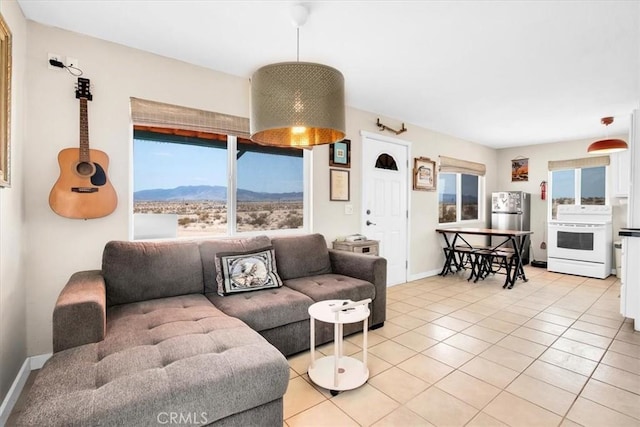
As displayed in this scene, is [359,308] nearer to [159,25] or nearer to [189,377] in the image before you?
[189,377]

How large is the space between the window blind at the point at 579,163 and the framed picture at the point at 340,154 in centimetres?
450

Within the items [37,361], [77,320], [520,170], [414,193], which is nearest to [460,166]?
[414,193]

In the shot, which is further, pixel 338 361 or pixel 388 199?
pixel 388 199

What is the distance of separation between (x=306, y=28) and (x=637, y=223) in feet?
11.6

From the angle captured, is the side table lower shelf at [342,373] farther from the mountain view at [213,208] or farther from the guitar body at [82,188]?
the guitar body at [82,188]

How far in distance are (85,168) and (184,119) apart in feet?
2.78

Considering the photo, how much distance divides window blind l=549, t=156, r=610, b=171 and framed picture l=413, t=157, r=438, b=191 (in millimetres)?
2617

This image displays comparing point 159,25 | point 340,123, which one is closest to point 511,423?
point 340,123

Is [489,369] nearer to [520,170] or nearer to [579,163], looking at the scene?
[579,163]

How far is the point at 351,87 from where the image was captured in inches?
133

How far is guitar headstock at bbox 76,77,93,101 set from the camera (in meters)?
2.30

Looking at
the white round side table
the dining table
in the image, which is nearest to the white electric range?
the dining table

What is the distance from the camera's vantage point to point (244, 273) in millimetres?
2521

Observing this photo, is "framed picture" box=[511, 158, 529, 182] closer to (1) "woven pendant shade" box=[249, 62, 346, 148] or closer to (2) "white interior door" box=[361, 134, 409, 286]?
(2) "white interior door" box=[361, 134, 409, 286]
